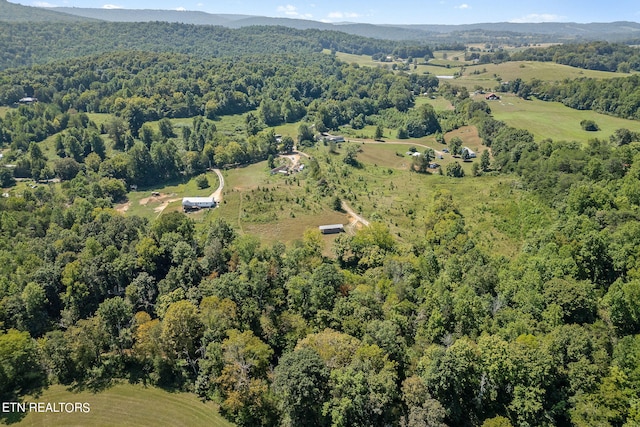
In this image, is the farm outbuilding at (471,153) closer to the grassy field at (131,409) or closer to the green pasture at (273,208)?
the green pasture at (273,208)

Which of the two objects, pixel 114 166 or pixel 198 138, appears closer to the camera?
pixel 114 166

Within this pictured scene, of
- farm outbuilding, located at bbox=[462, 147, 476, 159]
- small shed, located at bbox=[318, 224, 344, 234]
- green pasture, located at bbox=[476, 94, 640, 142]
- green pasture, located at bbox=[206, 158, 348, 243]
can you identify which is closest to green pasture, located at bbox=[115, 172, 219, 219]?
green pasture, located at bbox=[206, 158, 348, 243]

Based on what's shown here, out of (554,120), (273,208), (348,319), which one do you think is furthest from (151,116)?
(554,120)

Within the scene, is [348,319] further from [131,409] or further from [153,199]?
[153,199]

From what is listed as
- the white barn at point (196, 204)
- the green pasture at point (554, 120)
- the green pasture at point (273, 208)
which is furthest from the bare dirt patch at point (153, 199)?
the green pasture at point (554, 120)

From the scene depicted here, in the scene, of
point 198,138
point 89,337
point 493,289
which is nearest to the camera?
point 89,337

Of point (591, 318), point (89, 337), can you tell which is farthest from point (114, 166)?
point (591, 318)

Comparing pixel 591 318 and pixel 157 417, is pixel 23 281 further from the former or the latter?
pixel 591 318
